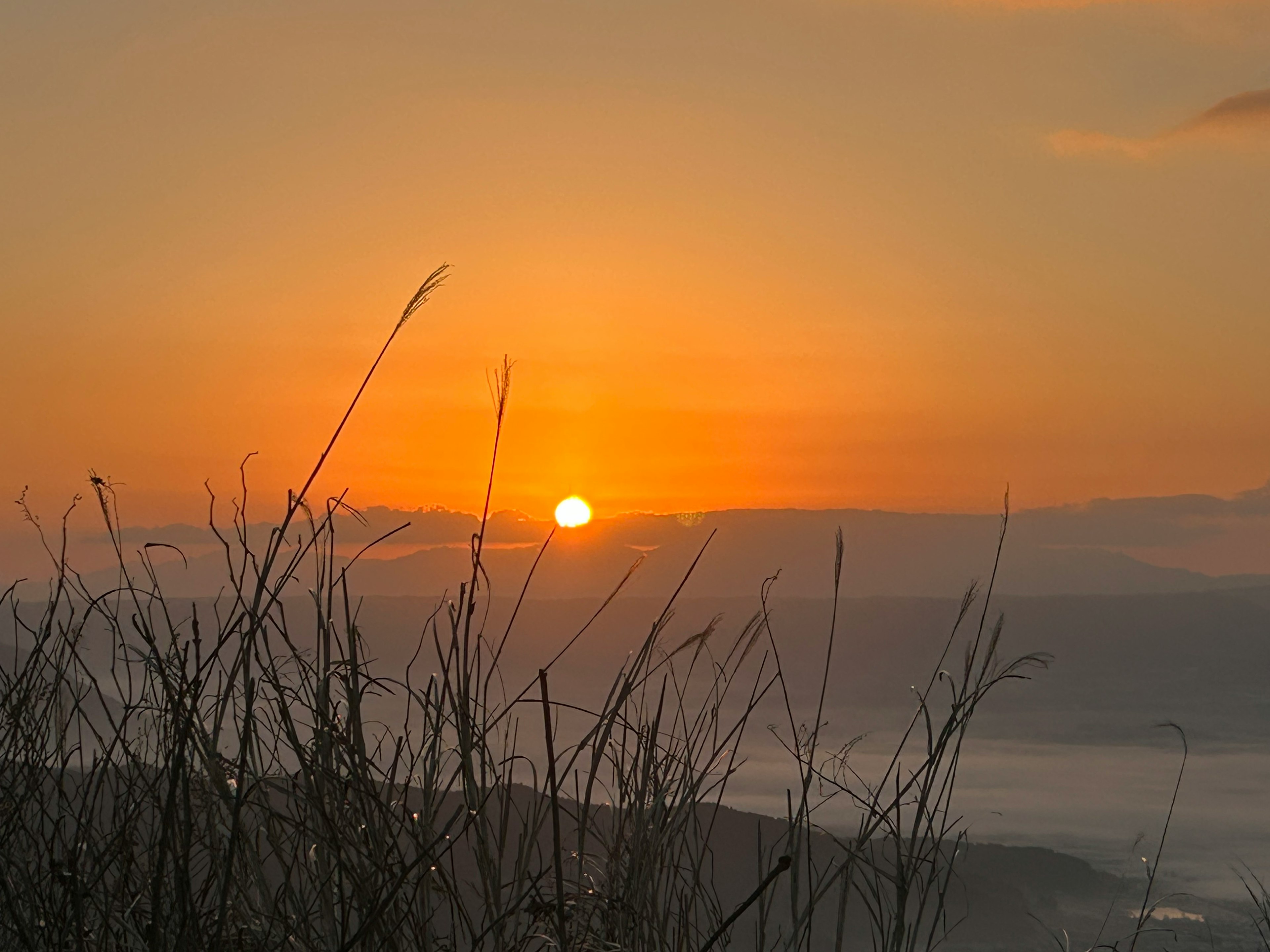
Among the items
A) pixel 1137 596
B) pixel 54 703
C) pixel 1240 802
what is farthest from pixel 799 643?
pixel 54 703

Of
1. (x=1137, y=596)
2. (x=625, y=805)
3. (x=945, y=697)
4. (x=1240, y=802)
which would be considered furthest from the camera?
(x=1137, y=596)

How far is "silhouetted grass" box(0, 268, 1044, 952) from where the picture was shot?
3.71 ft

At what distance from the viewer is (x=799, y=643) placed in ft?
454

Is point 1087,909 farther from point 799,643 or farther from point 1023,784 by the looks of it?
point 799,643

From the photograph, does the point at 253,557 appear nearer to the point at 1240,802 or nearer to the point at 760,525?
the point at 1240,802

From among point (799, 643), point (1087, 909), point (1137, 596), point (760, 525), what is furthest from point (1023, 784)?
point (1137, 596)

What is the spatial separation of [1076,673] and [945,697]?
7438 inches

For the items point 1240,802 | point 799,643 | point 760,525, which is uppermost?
point 760,525

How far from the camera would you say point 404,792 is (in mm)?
1351

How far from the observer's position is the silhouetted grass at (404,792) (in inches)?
44.6

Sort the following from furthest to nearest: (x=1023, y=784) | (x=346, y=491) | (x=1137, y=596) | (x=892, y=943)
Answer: (x=1137, y=596)
(x=1023, y=784)
(x=892, y=943)
(x=346, y=491)

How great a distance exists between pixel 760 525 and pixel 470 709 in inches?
6720

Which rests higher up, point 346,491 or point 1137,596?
point 346,491

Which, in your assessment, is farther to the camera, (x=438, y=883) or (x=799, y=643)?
(x=799, y=643)
